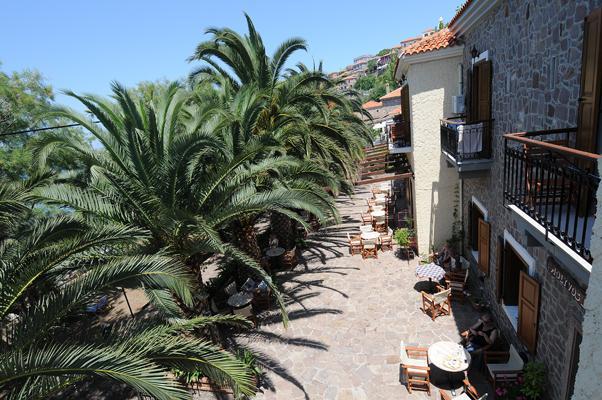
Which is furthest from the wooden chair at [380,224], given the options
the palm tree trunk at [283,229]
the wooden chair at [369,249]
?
the palm tree trunk at [283,229]

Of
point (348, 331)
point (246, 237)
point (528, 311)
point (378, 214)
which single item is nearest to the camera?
point (528, 311)

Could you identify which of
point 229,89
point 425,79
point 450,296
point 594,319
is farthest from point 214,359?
point 425,79

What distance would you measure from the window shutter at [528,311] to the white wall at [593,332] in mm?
5662

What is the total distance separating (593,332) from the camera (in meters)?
1.58

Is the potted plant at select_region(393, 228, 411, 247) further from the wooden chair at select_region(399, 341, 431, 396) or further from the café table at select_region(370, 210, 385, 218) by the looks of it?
the wooden chair at select_region(399, 341, 431, 396)

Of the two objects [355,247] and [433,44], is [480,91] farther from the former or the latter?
[355,247]

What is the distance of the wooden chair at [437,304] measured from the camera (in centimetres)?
989

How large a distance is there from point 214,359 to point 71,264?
11.3 feet

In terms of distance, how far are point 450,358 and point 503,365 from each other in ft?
3.50

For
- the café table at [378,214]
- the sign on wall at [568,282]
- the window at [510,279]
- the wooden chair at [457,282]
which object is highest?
the sign on wall at [568,282]

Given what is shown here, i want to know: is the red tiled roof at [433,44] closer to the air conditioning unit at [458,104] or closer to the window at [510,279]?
the air conditioning unit at [458,104]

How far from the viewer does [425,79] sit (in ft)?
38.7

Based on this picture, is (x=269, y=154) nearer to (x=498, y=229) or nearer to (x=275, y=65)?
(x=275, y=65)

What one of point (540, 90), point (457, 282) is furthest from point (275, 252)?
point (540, 90)
